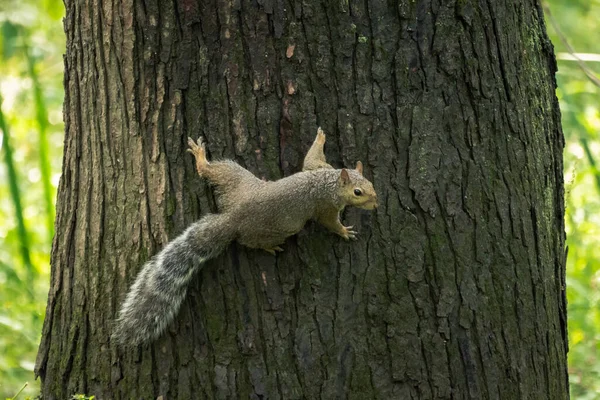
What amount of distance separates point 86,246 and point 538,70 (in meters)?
→ 1.87

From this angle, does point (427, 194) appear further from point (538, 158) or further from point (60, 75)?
point (60, 75)

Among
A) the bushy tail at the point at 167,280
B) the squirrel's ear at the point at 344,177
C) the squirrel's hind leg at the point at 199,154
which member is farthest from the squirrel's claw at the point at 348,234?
the squirrel's hind leg at the point at 199,154

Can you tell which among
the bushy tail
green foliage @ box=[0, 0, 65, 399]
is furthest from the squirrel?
green foliage @ box=[0, 0, 65, 399]

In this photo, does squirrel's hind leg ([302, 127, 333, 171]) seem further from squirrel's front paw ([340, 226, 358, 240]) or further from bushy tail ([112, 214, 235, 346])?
bushy tail ([112, 214, 235, 346])

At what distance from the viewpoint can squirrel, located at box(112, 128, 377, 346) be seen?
237 centimetres

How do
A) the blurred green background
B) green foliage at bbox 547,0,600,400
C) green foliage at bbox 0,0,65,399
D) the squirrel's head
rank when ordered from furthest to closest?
1. green foliage at bbox 547,0,600,400
2. the blurred green background
3. green foliage at bbox 0,0,65,399
4. the squirrel's head

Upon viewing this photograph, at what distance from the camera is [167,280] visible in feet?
7.93

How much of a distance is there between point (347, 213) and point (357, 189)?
0.61 feet

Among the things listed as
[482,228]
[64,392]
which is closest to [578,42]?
[482,228]

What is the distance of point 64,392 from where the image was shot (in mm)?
2678

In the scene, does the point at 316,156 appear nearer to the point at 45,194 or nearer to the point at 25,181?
the point at 45,194

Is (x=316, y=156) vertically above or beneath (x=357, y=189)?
above

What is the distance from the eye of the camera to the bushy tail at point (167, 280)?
239cm

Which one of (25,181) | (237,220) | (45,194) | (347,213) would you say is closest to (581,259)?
(347,213)
